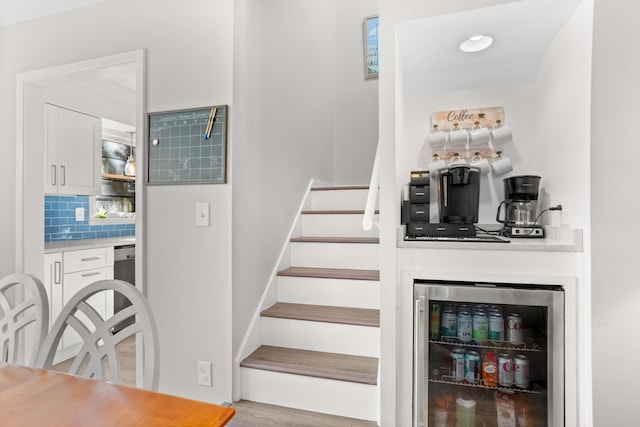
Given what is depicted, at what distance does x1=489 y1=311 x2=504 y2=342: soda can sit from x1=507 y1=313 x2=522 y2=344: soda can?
0.12 feet

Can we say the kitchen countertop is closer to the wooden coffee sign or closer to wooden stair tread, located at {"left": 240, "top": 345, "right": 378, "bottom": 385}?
wooden stair tread, located at {"left": 240, "top": 345, "right": 378, "bottom": 385}

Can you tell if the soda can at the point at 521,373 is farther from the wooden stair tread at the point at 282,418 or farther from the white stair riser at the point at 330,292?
the white stair riser at the point at 330,292

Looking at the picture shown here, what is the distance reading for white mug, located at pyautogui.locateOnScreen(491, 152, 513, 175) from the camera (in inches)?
87.6

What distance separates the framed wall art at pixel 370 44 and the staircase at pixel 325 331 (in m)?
1.81

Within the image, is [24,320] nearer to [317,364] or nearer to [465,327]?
[317,364]

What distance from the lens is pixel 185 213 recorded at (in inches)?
80.3

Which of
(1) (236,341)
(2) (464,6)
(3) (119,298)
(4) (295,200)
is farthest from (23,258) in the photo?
(2) (464,6)

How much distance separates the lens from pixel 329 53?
384 centimetres

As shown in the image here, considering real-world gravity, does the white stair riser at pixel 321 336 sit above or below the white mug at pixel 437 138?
below

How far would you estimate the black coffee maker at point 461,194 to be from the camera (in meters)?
1.92

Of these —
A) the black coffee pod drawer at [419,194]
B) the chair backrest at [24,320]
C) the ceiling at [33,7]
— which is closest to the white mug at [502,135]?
the black coffee pod drawer at [419,194]

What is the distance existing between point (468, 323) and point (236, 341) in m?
1.24

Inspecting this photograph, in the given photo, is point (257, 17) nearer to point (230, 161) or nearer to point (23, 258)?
point (230, 161)

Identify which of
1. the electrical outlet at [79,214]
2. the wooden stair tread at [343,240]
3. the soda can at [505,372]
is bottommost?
the soda can at [505,372]
